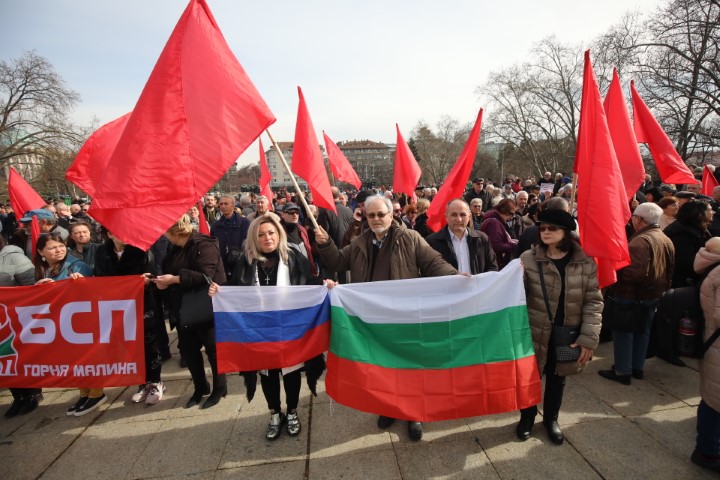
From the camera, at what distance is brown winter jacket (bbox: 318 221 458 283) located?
3.02 m

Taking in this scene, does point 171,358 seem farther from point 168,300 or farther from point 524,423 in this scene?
point 524,423

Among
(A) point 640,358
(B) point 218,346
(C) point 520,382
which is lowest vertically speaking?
(A) point 640,358

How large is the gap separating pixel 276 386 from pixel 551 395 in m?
2.43

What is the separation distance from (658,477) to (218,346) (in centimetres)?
353

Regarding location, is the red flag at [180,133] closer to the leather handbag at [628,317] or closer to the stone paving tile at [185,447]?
the stone paving tile at [185,447]

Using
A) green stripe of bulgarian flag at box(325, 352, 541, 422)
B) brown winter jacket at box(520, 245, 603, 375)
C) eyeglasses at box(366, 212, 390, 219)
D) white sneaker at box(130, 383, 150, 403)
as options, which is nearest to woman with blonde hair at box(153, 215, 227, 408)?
white sneaker at box(130, 383, 150, 403)

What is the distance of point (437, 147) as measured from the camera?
69.9 meters

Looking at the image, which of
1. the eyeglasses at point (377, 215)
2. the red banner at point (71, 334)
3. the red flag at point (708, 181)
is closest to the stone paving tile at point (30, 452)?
the red banner at point (71, 334)

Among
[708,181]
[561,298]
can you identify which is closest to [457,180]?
[561,298]

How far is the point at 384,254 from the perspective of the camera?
3094mm

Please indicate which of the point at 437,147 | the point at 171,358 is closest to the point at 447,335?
the point at 171,358

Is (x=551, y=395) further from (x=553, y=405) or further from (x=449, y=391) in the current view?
(x=449, y=391)

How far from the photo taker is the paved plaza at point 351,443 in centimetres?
266

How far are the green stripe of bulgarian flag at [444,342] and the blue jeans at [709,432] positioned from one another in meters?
1.29
